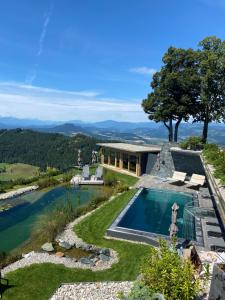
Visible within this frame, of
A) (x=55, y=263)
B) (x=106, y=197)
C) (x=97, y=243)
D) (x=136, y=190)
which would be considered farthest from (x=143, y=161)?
(x=55, y=263)

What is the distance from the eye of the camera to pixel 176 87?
30.1 m

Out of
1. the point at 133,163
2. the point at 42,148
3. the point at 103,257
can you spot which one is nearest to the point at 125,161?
the point at 133,163

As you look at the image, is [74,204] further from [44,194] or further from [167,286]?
[167,286]

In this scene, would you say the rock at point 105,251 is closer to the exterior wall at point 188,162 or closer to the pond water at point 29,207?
the pond water at point 29,207

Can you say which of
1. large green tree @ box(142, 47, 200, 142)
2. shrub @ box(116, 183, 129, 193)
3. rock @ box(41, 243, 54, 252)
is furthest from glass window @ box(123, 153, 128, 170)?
rock @ box(41, 243, 54, 252)

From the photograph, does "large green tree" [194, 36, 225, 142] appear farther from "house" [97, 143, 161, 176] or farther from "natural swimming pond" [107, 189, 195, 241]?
"natural swimming pond" [107, 189, 195, 241]

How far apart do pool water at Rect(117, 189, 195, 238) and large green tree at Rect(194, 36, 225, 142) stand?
32.0ft

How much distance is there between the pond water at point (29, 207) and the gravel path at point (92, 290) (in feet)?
17.2

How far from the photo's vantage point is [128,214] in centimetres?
1811

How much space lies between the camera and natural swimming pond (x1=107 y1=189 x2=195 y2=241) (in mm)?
15391

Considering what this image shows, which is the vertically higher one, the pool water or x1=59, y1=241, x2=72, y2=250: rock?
the pool water

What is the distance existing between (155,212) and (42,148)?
9509cm

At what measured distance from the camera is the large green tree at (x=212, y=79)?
27.0m

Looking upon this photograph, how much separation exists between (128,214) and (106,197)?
13.2ft
